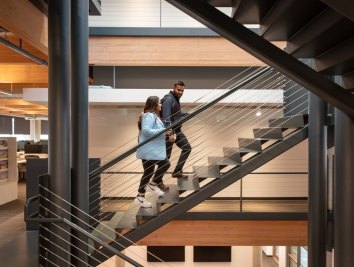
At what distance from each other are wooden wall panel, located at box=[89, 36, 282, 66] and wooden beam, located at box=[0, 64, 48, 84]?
111 cm

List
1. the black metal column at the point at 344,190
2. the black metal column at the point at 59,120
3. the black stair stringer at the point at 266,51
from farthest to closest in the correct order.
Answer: the black metal column at the point at 344,190 → the black metal column at the point at 59,120 → the black stair stringer at the point at 266,51

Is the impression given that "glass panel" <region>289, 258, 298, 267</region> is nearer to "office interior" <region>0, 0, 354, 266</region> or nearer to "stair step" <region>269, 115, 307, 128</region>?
"office interior" <region>0, 0, 354, 266</region>

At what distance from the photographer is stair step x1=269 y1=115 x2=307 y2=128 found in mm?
4553

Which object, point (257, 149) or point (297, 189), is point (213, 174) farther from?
point (297, 189)

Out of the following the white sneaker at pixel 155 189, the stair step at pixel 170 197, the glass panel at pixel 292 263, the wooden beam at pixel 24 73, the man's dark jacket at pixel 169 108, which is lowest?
the glass panel at pixel 292 263

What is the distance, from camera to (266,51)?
2.93 m

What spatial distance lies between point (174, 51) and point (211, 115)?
1.45 metres

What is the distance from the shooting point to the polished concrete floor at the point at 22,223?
141 inches

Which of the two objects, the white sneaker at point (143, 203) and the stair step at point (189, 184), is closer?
the stair step at point (189, 184)

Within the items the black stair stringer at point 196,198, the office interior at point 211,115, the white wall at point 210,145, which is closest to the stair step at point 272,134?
the black stair stringer at point 196,198

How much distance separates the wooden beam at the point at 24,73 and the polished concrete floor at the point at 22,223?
2.57 metres

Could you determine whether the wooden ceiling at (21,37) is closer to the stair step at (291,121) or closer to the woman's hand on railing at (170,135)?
the woman's hand on railing at (170,135)

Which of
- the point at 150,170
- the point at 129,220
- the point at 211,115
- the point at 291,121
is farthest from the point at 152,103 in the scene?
the point at 211,115

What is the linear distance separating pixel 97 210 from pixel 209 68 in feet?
12.6
